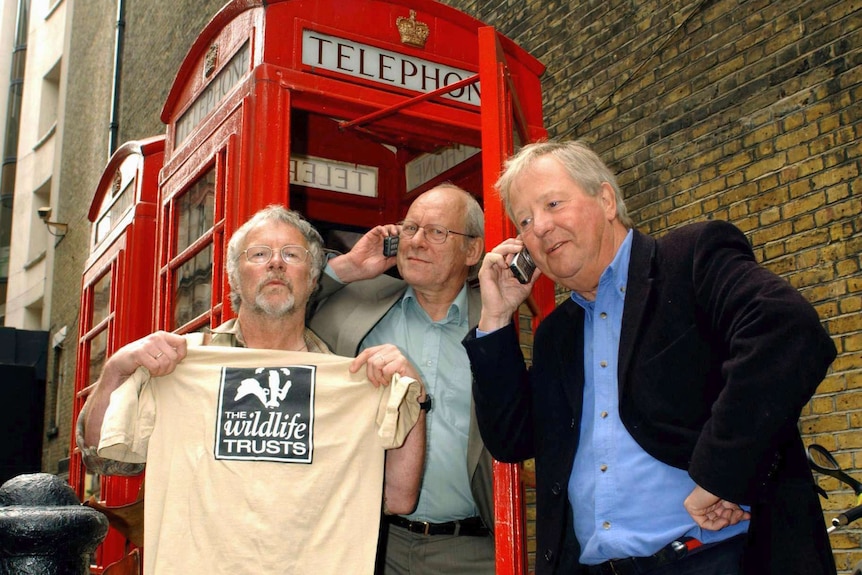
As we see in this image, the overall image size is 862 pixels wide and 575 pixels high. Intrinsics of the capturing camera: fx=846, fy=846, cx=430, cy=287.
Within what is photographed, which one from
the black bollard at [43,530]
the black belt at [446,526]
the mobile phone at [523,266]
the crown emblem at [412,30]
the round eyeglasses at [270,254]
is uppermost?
the crown emblem at [412,30]

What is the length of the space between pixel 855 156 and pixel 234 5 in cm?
309

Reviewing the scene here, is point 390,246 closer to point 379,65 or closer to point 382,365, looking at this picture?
point 382,365

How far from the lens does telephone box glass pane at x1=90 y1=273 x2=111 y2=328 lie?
6.31 meters

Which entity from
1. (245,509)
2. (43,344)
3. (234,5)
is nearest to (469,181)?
(234,5)

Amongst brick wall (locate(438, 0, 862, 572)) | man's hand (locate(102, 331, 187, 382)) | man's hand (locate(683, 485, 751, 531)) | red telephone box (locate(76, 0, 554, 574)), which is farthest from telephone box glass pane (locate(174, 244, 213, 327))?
brick wall (locate(438, 0, 862, 572))

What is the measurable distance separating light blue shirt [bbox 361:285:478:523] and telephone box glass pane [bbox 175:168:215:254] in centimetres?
120

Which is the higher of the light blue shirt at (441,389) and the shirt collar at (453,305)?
the shirt collar at (453,305)

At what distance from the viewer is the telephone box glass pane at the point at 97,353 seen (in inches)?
245

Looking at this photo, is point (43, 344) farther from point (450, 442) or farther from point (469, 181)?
point (450, 442)

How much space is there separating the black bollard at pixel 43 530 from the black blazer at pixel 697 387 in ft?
3.68

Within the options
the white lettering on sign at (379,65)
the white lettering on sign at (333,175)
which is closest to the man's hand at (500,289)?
the white lettering on sign at (379,65)

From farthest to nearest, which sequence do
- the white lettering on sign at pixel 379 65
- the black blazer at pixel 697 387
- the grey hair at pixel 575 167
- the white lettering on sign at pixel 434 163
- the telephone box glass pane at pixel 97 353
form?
the telephone box glass pane at pixel 97 353, the white lettering on sign at pixel 434 163, the white lettering on sign at pixel 379 65, the grey hair at pixel 575 167, the black blazer at pixel 697 387

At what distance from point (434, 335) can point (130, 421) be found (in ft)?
3.61

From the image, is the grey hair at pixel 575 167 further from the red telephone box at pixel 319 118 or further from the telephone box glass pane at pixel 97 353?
the telephone box glass pane at pixel 97 353
